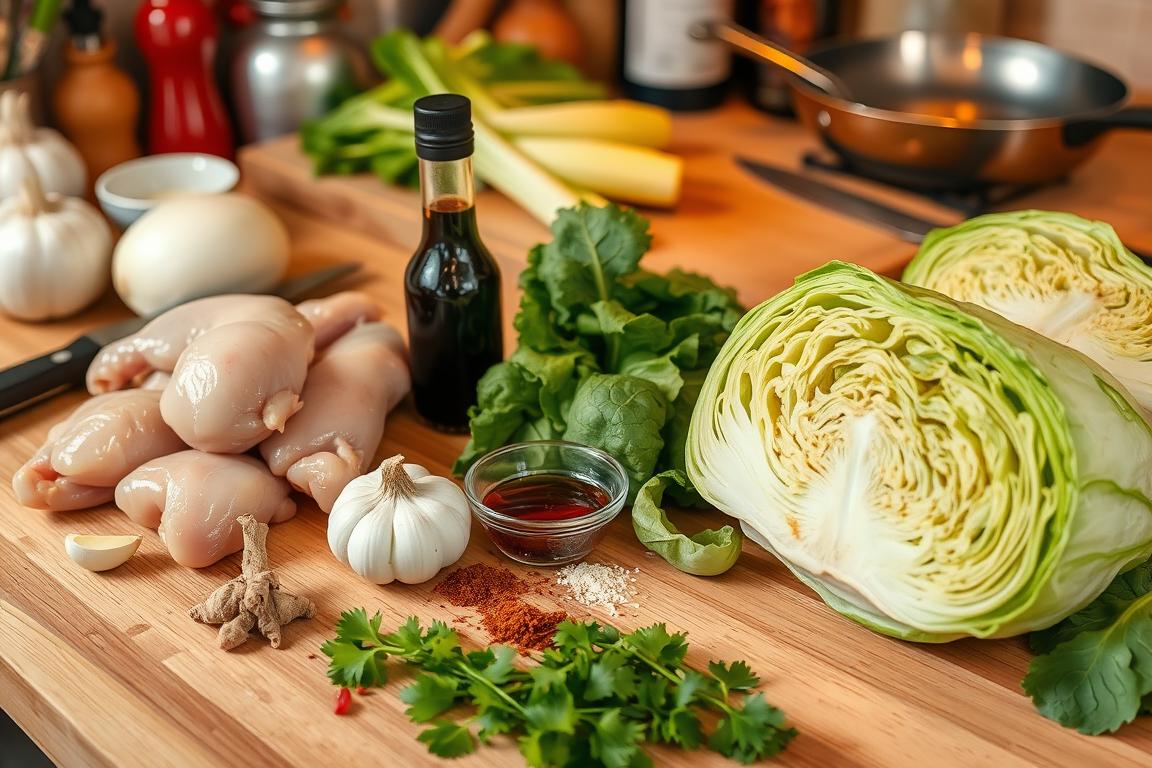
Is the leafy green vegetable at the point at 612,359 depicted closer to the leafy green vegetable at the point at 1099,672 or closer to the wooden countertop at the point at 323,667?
the wooden countertop at the point at 323,667

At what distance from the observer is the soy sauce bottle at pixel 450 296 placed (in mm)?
1429

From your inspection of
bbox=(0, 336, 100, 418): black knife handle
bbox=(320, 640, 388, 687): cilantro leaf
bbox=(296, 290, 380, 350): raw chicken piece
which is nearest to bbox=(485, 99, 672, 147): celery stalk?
bbox=(296, 290, 380, 350): raw chicken piece

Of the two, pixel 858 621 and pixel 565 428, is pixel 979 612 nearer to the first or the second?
pixel 858 621

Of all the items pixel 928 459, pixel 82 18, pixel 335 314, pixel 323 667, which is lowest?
pixel 323 667

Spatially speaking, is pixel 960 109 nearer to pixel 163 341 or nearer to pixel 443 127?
pixel 443 127

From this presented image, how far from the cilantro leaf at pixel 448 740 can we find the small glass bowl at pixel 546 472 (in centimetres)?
27

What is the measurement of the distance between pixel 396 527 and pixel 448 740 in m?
0.27

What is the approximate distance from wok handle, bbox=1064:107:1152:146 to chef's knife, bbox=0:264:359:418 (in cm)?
144

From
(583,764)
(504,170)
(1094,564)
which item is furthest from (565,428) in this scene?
(504,170)

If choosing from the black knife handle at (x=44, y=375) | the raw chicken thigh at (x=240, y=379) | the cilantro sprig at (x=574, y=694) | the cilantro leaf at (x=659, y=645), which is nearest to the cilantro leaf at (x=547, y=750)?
the cilantro sprig at (x=574, y=694)

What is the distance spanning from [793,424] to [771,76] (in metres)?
1.45

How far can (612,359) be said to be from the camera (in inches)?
57.6

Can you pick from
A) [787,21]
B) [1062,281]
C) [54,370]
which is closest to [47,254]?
[54,370]

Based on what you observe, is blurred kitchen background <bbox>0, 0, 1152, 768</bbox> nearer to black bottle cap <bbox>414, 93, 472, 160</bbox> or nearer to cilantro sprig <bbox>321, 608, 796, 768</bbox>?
black bottle cap <bbox>414, 93, 472, 160</bbox>
